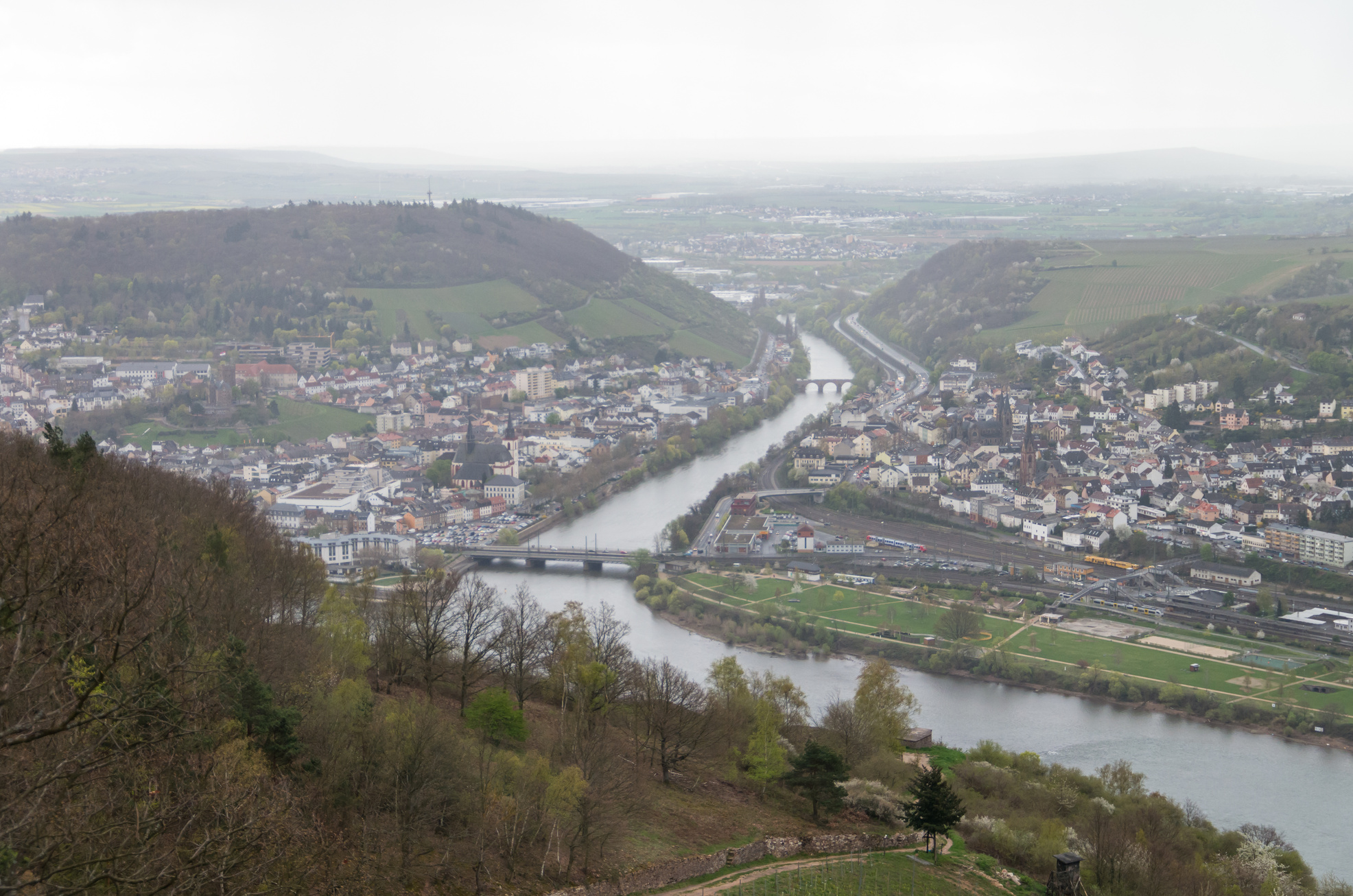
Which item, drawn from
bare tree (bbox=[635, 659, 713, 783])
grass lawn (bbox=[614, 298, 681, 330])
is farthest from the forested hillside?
bare tree (bbox=[635, 659, 713, 783])

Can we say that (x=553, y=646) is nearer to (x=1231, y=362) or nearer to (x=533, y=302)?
(x=1231, y=362)

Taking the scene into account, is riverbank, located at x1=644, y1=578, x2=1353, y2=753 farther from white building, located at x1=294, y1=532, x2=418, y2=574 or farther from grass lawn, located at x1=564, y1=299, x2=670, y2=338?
grass lawn, located at x1=564, y1=299, x2=670, y2=338

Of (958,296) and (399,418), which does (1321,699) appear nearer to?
(399,418)

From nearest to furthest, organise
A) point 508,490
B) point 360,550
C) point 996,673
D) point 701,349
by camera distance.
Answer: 1. point 996,673
2. point 360,550
3. point 508,490
4. point 701,349

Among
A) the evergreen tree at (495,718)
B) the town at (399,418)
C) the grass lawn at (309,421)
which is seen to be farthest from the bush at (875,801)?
the grass lawn at (309,421)

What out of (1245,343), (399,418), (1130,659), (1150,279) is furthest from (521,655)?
(1150,279)
